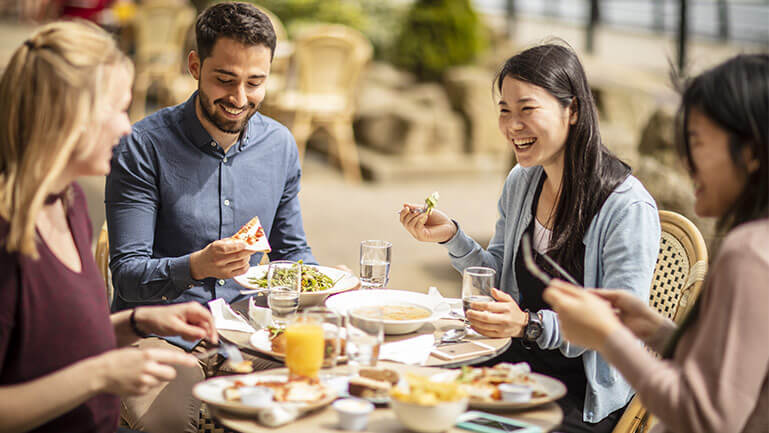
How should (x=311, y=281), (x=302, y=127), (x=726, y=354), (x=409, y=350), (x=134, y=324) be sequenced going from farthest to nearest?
(x=302, y=127), (x=311, y=281), (x=409, y=350), (x=134, y=324), (x=726, y=354)

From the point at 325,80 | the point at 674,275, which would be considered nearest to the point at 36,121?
the point at 674,275

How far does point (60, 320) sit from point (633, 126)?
6.69 meters

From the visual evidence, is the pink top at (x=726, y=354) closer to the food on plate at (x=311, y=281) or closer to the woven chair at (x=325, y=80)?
the food on plate at (x=311, y=281)

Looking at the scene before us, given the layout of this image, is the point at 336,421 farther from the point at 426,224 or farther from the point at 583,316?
the point at 426,224

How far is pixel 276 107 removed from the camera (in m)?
8.54

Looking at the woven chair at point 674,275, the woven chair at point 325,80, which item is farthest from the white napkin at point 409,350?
the woven chair at point 325,80

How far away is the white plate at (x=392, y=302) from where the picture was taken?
2.15 metres

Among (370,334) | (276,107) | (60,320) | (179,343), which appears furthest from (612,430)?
(276,107)

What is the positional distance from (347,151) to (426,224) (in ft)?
20.3

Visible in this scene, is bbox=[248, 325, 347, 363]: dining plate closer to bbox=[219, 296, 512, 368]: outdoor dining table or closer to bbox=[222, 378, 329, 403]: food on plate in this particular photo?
bbox=[219, 296, 512, 368]: outdoor dining table

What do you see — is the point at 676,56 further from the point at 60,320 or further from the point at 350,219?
→ the point at 60,320

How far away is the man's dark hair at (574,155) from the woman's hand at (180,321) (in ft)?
3.74

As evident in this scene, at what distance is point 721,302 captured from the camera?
4.80 feet

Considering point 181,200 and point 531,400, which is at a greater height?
point 181,200
